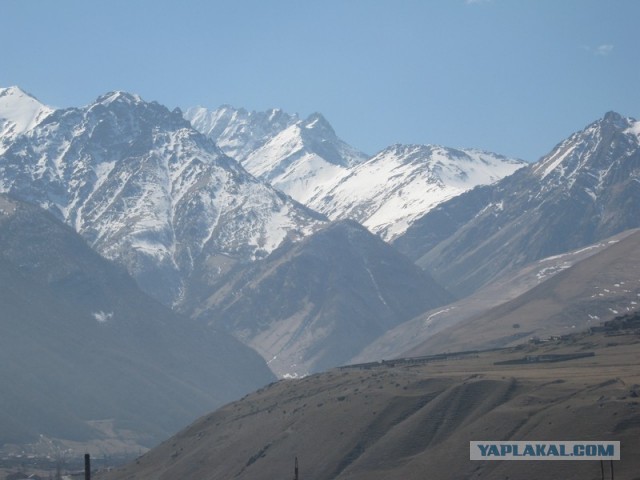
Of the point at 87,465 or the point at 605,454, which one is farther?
the point at 605,454

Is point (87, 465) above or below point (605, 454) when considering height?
below

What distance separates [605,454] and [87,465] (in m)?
89.6

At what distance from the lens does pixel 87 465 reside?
134500mm

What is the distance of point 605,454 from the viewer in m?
198
